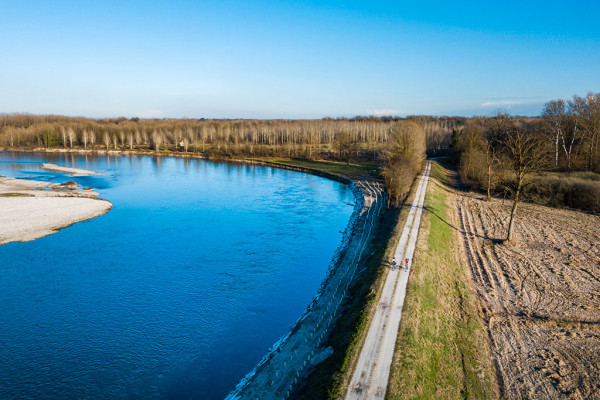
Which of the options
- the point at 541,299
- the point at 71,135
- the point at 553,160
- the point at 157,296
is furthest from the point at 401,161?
the point at 71,135

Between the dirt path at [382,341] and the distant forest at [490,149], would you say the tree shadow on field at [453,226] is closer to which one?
the distant forest at [490,149]

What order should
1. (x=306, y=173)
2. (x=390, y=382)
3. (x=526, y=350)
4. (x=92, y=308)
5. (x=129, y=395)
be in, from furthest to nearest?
(x=306, y=173)
(x=92, y=308)
(x=526, y=350)
(x=129, y=395)
(x=390, y=382)

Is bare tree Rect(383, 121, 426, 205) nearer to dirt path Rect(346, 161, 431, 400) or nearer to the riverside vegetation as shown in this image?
the riverside vegetation

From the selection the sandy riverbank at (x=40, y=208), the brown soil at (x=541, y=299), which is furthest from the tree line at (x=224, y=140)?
the brown soil at (x=541, y=299)

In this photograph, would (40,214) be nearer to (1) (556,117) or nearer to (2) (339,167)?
(2) (339,167)

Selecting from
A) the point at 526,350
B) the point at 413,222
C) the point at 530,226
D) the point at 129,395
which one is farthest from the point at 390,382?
the point at 530,226

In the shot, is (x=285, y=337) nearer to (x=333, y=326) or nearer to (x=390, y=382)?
(x=333, y=326)

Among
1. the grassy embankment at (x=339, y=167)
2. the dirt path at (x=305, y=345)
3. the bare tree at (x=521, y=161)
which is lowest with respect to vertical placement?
the dirt path at (x=305, y=345)
